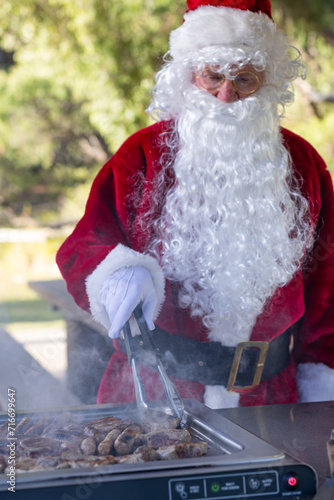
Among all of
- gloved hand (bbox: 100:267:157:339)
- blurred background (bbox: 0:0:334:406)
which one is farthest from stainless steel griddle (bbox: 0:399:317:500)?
blurred background (bbox: 0:0:334:406)

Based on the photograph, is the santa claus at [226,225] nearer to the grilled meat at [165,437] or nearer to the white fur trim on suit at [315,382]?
the white fur trim on suit at [315,382]

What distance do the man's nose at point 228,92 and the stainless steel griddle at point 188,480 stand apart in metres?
0.91

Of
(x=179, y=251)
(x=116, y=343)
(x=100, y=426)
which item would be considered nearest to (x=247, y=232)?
(x=179, y=251)

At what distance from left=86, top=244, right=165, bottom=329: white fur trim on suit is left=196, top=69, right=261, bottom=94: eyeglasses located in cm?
50

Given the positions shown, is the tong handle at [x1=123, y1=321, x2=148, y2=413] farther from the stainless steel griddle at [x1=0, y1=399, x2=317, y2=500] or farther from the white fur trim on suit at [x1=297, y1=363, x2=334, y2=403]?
the white fur trim on suit at [x1=297, y1=363, x2=334, y2=403]

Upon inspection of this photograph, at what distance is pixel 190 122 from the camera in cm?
159

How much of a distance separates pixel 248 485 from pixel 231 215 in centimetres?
84

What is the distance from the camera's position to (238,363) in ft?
4.73

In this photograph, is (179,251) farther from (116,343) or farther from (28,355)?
(28,355)

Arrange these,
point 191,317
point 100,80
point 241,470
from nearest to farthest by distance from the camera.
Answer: point 241,470, point 191,317, point 100,80

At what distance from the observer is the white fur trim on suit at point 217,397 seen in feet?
4.79

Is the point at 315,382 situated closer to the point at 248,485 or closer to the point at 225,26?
the point at 248,485

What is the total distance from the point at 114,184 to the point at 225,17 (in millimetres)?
509

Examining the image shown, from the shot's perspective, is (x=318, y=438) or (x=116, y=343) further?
(x=116, y=343)
